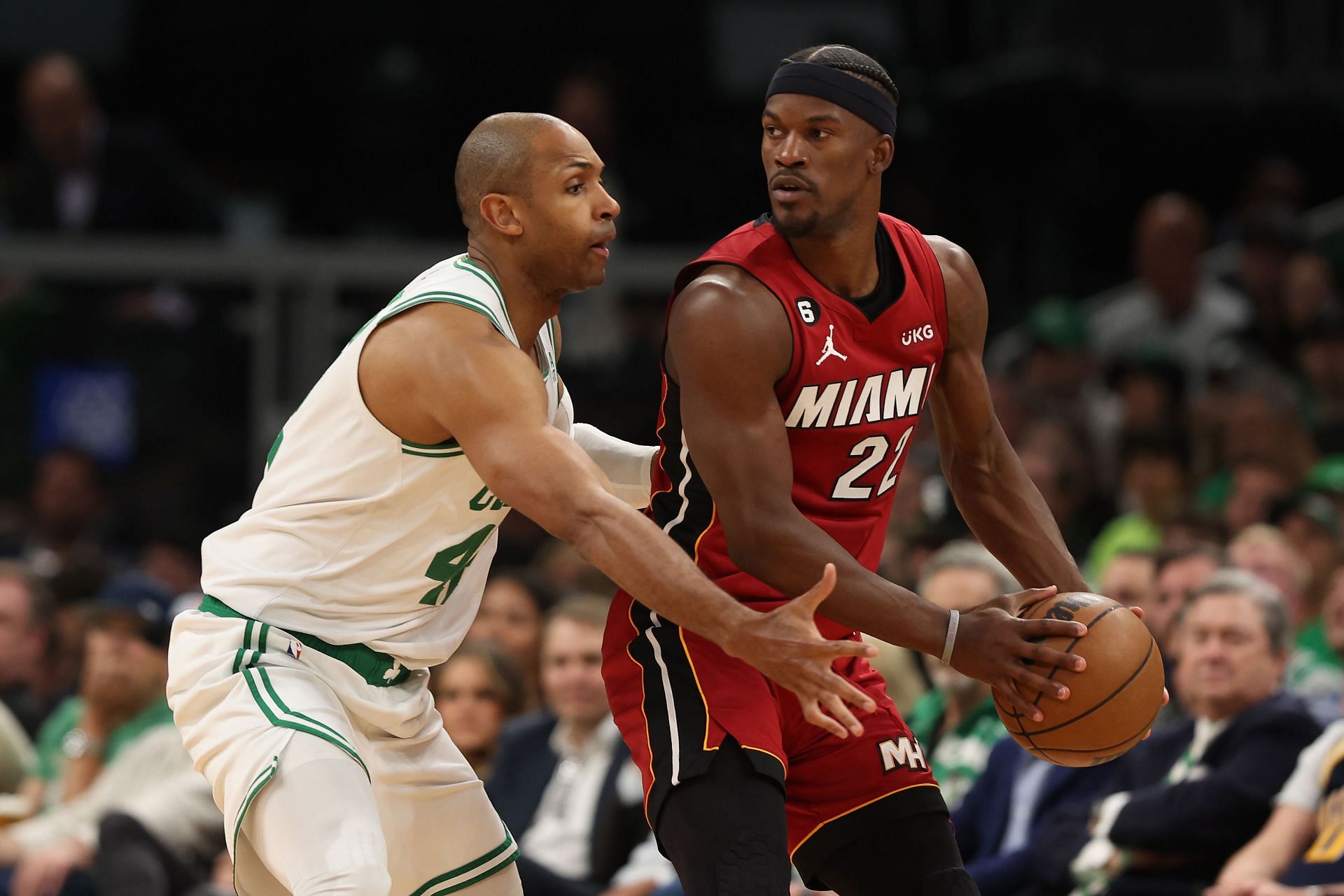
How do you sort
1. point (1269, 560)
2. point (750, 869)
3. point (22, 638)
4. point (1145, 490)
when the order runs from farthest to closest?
point (1145, 490), point (22, 638), point (1269, 560), point (750, 869)

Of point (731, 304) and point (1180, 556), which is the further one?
point (1180, 556)

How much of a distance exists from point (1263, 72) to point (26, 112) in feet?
24.1

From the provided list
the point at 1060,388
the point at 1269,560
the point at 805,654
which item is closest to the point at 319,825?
the point at 805,654

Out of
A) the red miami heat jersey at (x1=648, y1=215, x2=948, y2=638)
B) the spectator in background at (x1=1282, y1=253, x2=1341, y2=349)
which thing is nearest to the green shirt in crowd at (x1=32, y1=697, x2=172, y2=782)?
the red miami heat jersey at (x1=648, y1=215, x2=948, y2=638)

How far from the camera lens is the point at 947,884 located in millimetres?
4301

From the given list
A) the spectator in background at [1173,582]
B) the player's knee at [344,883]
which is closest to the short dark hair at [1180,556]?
the spectator in background at [1173,582]

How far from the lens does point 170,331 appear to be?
10.1 m

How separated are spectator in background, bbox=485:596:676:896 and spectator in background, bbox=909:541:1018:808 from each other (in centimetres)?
101

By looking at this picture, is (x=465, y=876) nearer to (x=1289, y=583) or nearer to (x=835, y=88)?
(x=835, y=88)

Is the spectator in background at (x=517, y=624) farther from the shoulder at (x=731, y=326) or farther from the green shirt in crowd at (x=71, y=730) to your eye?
the shoulder at (x=731, y=326)

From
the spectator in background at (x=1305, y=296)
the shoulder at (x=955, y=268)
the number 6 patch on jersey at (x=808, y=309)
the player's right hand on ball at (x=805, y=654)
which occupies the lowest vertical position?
the player's right hand on ball at (x=805, y=654)

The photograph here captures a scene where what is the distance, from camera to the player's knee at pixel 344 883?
12.9ft

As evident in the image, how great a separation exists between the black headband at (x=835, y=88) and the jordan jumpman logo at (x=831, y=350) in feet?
1.57

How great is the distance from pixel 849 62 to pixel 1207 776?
2.65m
